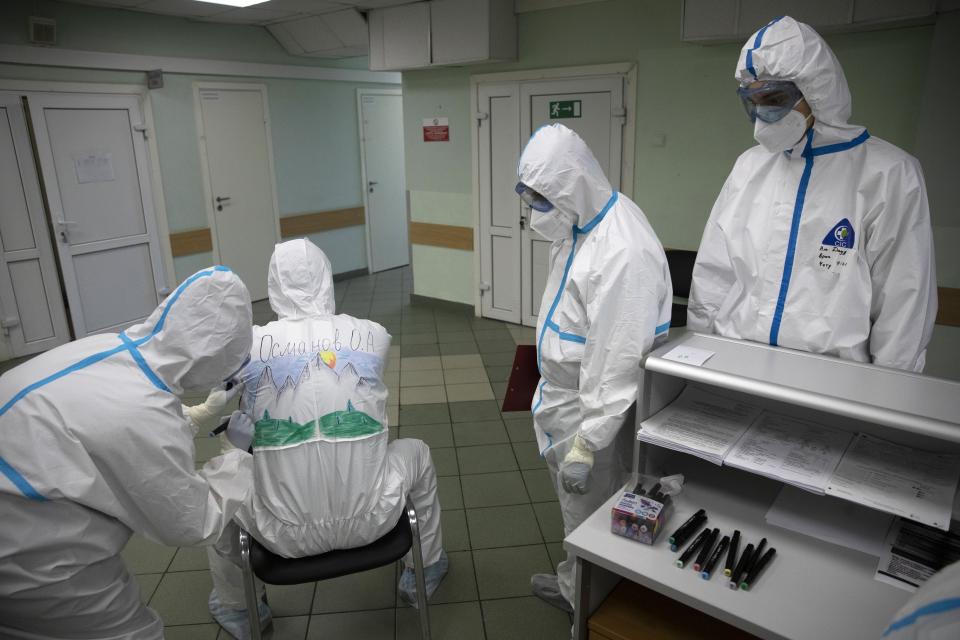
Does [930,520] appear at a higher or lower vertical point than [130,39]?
lower

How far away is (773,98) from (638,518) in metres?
1.20

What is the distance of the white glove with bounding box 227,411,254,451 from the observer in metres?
1.92

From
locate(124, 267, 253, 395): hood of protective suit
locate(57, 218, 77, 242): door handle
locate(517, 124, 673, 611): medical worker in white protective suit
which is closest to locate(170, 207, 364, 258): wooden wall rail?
locate(57, 218, 77, 242): door handle

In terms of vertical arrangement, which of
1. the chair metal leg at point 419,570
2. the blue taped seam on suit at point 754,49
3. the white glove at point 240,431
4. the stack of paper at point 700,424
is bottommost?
the chair metal leg at point 419,570

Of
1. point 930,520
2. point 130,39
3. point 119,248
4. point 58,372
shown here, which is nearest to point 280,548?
point 58,372

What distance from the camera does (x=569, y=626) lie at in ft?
7.47

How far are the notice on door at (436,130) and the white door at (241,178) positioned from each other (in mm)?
1812

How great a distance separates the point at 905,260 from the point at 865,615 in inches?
36.6

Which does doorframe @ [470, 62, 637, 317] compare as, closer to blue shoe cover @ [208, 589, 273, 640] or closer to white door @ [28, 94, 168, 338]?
white door @ [28, 94, 168, 338]

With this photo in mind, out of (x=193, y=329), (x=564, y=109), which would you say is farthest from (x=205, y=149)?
(x=193, y=329)

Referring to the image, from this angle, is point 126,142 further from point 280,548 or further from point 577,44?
point 280,548

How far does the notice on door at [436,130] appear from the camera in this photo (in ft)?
18.6

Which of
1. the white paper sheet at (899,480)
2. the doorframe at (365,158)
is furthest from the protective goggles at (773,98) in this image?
the doorframe at (365,158)

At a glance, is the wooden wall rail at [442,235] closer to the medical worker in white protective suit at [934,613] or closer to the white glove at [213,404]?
the white glove at [213,404]
